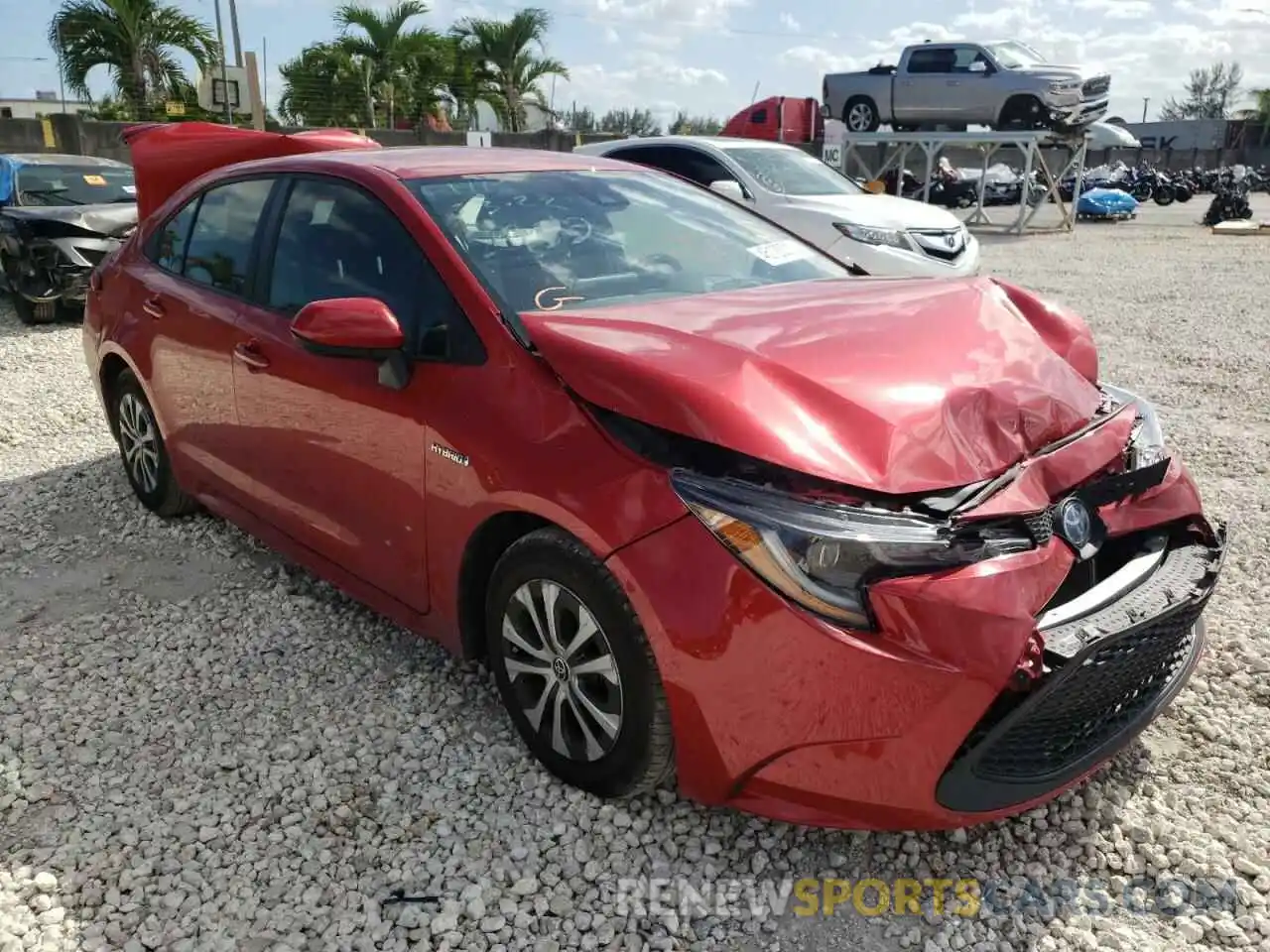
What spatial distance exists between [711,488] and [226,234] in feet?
8.29

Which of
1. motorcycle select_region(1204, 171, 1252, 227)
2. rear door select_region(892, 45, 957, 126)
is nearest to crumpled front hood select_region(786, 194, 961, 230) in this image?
rear door select_region(892, 45, 957, 126)

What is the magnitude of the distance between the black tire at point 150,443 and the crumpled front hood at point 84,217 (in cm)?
519

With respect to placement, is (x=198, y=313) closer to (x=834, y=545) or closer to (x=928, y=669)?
(x=834, y=545)

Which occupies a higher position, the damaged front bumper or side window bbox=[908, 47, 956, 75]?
side window bbox=[908, 47, 956, 75]

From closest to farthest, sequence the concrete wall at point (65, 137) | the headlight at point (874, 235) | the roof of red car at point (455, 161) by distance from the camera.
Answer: the roof of red car at point (455, 161), the headlight at point (874, 235), the concrete wall at point (65, 137)

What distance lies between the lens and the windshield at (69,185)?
9.41 m

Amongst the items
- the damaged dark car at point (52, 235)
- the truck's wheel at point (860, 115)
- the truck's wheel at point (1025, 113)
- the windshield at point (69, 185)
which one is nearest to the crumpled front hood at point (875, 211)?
the damaged dark car at point (52, 235)

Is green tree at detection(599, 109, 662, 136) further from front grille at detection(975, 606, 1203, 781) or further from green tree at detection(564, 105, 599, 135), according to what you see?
front grille at detection(975, 606, 1203, 781)

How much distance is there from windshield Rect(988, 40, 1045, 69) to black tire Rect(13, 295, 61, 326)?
16242 millimetres

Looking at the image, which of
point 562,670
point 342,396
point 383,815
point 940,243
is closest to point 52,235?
point 342,396

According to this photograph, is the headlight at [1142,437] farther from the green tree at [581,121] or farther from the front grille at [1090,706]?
the green tree at [581,121]

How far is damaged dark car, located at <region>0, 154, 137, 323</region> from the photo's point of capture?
28.7 ft

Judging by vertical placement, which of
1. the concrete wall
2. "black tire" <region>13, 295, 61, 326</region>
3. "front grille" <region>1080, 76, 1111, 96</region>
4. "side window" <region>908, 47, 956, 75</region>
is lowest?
"black tire" <region>13, 295, 61, 326</region>

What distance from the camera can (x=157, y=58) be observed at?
20.6 meters
